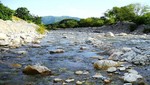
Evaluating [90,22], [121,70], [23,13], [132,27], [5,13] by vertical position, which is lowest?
[90,22]

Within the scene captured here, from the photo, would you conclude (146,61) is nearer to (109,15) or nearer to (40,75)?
(40,75)

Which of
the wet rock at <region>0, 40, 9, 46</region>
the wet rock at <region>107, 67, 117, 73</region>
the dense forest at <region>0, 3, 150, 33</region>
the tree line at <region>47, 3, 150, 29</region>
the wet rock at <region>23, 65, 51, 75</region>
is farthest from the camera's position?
the tree line at <region>47, 3, 150, 29</region>

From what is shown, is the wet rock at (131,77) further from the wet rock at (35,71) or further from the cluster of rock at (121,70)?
the wet rock at (35,71)

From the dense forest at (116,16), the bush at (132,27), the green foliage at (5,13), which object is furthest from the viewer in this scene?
the dense forest at (116,16)

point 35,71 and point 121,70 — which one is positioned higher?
point 35,71

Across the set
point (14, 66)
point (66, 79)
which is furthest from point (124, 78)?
point (14, 66)

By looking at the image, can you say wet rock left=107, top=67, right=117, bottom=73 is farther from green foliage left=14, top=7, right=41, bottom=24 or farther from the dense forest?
green foliage left=14, top=7, right=41, bottom=24

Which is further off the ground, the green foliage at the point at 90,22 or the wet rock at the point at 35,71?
the wet rock at the point at 35,71

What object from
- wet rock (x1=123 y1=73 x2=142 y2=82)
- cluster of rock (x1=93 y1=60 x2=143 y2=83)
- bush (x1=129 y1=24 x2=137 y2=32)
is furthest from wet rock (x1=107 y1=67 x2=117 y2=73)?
bush (x1=129 y1=24 x2=137 y2=32)

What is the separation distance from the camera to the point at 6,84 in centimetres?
1016

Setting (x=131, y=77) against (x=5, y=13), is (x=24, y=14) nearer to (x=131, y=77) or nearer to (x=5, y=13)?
(x=5, y=13)

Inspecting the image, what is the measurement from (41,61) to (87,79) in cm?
496

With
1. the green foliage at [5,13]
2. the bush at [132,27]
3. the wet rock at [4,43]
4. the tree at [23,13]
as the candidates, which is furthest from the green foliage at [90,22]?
the wet rock at [4,43]

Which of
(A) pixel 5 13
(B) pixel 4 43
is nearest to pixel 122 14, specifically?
(A) pixel 5 13
